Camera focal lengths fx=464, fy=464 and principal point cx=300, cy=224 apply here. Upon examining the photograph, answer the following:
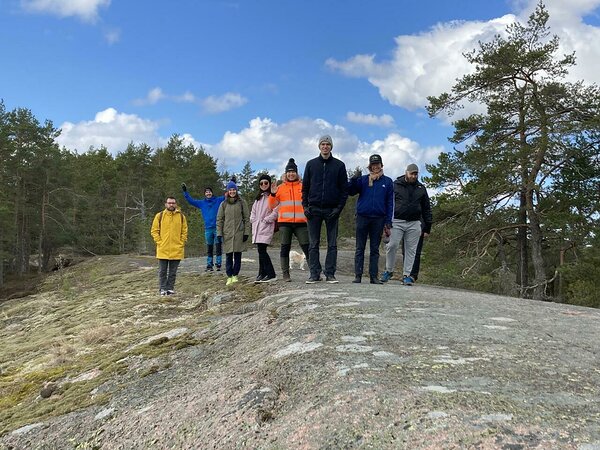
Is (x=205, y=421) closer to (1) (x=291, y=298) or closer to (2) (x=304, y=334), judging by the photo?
(2) (x=304, y=334)

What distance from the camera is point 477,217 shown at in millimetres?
17141

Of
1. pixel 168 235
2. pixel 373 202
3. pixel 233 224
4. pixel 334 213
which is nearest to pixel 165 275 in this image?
pixel 168 235

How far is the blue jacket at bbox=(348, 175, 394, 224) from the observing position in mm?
7367

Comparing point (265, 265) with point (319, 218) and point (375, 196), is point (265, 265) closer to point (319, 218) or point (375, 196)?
point (319, 218)

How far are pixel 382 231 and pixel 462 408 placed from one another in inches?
211

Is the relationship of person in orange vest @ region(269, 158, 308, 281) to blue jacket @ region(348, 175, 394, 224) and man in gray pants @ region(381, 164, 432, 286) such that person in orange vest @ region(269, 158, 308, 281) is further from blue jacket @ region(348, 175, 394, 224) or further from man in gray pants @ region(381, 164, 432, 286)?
man in gray pants @ region(381, 164, 432, 286)

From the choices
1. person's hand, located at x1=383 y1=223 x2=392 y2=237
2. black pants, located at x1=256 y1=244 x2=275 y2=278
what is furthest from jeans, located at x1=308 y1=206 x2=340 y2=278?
black pants, located at x1=256 y1=244 x2=275 y2=278

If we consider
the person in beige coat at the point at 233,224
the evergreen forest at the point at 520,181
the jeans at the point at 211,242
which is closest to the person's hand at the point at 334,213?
the person in beige coat at the point at 233,224

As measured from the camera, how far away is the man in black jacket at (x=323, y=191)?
7102 mm

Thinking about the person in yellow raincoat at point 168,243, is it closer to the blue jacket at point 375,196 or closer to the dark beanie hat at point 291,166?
the dark beanie hat at point 291,166

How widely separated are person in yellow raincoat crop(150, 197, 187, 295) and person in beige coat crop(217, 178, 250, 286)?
2.82 feet

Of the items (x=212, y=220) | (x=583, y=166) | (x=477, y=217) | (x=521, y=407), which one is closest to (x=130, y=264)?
(x=212, y=220)

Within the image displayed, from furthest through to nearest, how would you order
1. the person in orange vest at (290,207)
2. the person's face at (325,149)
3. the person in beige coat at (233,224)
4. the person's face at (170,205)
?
the person's face at (170,205) → the person in beige coat at (233,224) → the person in orange vest at (290,207) → the person's face at (325,149)

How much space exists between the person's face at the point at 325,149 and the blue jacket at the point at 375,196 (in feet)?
2.15
